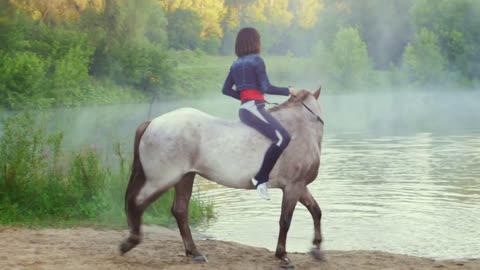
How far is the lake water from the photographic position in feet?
33.4

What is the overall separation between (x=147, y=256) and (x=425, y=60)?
5719 centimetres

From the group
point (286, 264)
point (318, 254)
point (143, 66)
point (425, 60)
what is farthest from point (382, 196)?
point (425, 60)

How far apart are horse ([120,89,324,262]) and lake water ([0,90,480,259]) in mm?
792

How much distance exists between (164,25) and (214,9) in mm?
11196

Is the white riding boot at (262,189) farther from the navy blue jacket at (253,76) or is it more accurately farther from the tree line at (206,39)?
the tree line at (206,39)

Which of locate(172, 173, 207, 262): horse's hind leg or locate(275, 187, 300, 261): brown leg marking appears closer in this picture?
locate(275, 187, 300, 261): brown leg marking

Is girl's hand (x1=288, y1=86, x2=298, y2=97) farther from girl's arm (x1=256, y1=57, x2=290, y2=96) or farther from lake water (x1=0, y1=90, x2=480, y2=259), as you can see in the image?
lake water (x1=0, y1=90, x2=480, y2=259)

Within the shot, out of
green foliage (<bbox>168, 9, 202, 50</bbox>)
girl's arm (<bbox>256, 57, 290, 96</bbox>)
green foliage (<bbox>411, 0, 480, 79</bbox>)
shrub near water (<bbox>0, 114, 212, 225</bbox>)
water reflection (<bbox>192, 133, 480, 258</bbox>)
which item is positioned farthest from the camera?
green foliage (<bbox>168, 9, 202, 50</bbox>)

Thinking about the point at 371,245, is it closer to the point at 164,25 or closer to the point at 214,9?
the point at 164,25

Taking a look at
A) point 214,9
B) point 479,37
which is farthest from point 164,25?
point 479,37

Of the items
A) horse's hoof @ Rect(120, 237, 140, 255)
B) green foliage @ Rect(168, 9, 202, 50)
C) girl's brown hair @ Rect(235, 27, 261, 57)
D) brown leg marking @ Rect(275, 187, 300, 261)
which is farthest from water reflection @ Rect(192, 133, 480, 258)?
green foliage @ Rect(168, 9, 202, 50)

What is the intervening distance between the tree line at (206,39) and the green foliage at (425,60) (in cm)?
9

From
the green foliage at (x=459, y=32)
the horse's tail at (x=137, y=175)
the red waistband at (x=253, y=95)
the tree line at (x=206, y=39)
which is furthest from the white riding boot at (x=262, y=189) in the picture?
the green foliage at (x=459, y=32)

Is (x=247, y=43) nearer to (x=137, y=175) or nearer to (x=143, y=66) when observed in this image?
(x=137, y=175)
